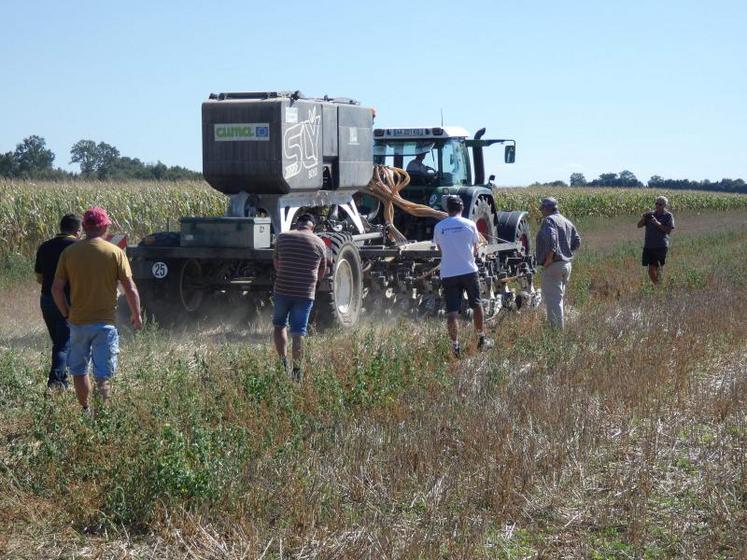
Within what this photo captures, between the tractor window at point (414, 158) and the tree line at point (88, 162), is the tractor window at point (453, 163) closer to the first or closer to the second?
the tractor window at point (414, 158)

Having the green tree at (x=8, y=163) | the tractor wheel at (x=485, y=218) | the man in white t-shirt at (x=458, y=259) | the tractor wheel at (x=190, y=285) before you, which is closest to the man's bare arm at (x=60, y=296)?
the man in white t-shirt at (x=458, y=259)

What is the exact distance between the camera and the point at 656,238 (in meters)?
17.1

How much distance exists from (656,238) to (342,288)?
6665 millimetres

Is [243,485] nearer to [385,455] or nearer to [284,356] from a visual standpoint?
[385,455]

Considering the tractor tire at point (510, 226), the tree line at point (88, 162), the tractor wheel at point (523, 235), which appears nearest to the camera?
the tractor tire at point (510, 226)

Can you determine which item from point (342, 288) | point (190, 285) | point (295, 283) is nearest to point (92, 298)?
point (295, 283)

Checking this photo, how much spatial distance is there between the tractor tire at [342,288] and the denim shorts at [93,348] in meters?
4.25

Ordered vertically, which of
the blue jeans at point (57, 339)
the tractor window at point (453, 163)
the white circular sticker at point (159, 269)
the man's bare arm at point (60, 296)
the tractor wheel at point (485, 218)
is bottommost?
the blue jeans at point (57, 339)

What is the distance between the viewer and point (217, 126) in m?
12.1

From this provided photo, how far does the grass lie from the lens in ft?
18.0

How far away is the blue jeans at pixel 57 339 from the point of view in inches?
346

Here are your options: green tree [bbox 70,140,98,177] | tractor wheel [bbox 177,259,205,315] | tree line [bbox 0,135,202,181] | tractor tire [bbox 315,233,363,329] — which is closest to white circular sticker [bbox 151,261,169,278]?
tractor wheel [bbox 177,259,205,315]

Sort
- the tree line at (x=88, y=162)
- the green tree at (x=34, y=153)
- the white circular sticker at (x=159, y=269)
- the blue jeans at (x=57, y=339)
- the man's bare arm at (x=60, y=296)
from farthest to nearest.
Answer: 1. the green tree at (x=34, y=153)
2. the tree line at (x=88, y=162)
3. the white circular sticker at (x=159, y=269)
4. the blue jeans at (x=57, y=339)
5. the man's bare arm at (x=60, y=296)

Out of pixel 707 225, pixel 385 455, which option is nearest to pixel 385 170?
pixel 385 455
